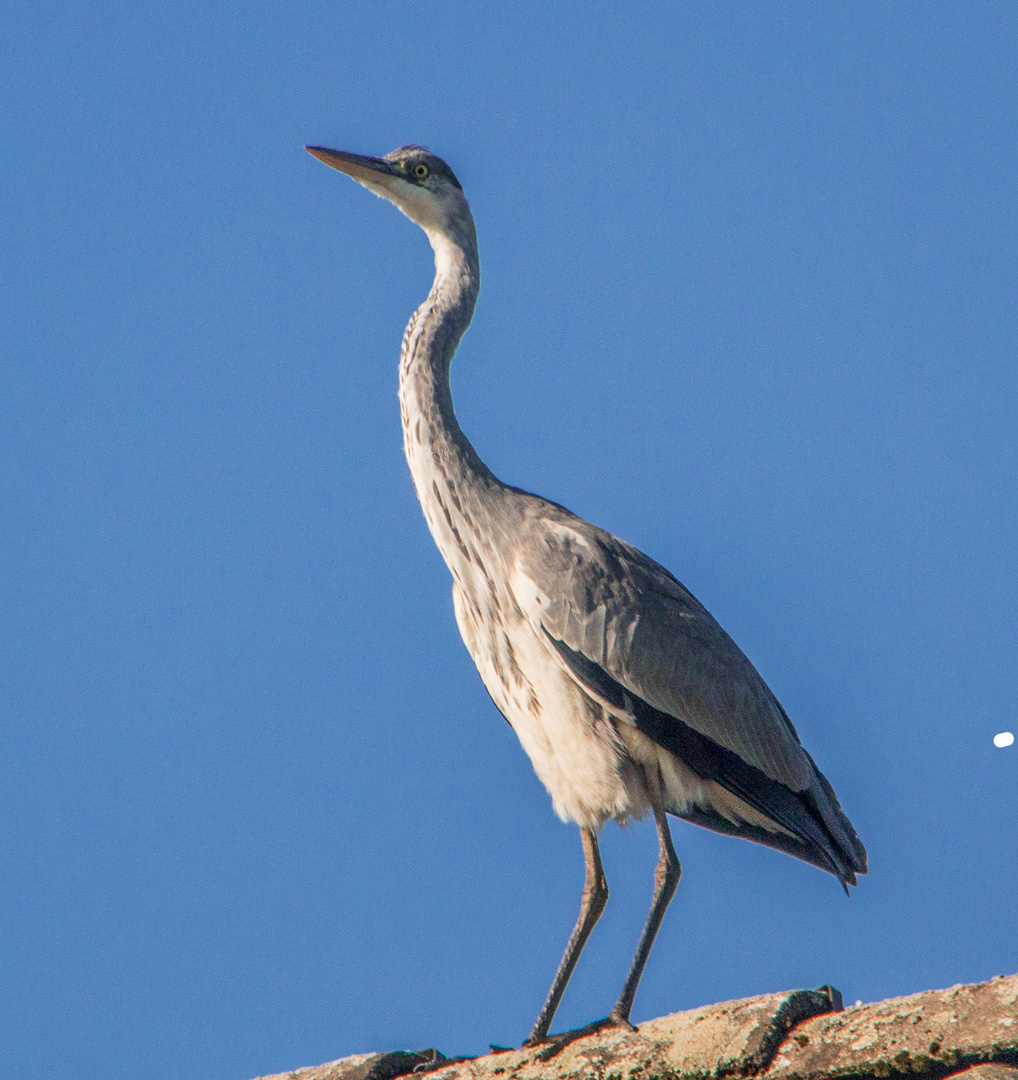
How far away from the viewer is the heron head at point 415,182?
20.1ft

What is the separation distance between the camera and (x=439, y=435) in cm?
536

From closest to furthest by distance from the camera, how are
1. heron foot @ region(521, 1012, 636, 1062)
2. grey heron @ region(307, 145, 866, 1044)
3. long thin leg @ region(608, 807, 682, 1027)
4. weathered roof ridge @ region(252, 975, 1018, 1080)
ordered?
1. weathered roof ridge @ region(252, 975, 1018, 1080)
2. heron foot @ region(521, 1012, 636, 1062)
3. long thin leg @ region(608, 807, 682, 1027)
4. grey heron @ region(307, 145, 866, 1044)

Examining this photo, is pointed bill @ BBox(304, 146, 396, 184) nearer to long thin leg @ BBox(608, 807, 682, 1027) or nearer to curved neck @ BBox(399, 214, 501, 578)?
curved neck @ BBox(399, 214, 501, 578)

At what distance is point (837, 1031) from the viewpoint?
3191 millimetres

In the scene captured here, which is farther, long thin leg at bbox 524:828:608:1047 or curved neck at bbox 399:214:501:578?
curved neck at bbox 399:214:501:578

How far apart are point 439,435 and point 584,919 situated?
1961 millimetres

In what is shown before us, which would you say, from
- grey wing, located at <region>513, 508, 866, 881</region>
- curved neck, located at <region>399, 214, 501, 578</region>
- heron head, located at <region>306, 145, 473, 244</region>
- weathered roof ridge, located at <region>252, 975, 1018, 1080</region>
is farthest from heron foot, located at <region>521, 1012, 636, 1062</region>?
heron head, located at <region>306, 145, 473, 244</region>

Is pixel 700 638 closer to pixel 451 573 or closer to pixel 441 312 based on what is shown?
pixel 451 573

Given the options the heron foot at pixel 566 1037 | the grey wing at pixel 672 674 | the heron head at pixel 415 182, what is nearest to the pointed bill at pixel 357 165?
the heron head at pixel 415 182

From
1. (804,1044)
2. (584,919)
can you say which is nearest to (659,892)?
(584,919)

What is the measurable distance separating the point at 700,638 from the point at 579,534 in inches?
26.7

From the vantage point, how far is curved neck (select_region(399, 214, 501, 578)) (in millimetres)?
5293

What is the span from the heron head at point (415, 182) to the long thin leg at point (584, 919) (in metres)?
2.84

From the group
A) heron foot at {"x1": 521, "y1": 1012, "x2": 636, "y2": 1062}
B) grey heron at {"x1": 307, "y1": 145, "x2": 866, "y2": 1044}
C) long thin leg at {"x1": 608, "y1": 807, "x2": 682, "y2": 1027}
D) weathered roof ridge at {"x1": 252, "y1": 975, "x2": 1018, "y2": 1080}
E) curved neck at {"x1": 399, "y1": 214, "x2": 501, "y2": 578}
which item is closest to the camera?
weathered roof ridge at {"x1": 252, "y1": 975, "x2": 1018, "y2": 1080}
